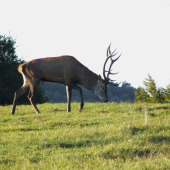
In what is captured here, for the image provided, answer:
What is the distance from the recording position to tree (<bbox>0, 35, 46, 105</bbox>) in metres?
28.0

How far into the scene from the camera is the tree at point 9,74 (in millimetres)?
27953

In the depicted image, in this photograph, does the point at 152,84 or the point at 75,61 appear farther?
the point at 152,84

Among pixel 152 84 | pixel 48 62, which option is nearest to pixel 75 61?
pixel 48 62

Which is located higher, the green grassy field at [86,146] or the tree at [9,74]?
the tree at [9,74]

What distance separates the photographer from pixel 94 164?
18.0ft

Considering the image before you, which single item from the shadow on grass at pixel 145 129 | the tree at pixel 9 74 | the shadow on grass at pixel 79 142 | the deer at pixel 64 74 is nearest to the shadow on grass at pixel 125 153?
the shadow on grass at pixel 79 142

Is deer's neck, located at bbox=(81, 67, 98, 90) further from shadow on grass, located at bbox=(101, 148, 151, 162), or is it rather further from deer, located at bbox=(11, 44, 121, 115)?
shadow on grass, located at bbox=(101, 148, 151, 162)

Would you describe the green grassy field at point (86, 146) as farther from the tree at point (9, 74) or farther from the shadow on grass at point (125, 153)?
the tree at point (9, 74)

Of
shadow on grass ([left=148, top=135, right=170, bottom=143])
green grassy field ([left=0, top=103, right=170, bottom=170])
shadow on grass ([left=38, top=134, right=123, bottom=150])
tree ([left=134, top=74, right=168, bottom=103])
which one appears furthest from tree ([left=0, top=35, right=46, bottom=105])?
shadow on grass ([left=148, top=135, right=170, bottom=143])

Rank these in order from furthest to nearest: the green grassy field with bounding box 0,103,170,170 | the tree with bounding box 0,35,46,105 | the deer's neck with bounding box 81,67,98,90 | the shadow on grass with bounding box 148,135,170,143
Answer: the tree with bounding box 0,35,46,105
the deer's neck with bounding box 81,67,98,90
the shadow on grass with bounding box 148,135,170,143
the green grassy field with bounding box 0,103,170,170

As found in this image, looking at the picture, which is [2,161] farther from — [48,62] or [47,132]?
[48,62]

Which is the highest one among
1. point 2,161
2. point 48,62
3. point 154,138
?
point 48,62

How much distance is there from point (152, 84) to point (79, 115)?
24.9m

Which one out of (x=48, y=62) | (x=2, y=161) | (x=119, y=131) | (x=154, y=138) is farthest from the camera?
(x=48, y=62)
